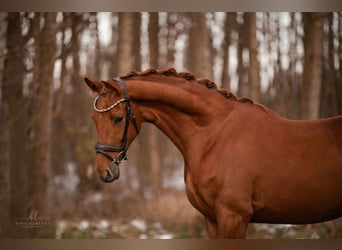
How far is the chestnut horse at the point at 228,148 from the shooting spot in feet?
10.1

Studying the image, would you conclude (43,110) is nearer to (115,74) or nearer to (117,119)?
(115,74)

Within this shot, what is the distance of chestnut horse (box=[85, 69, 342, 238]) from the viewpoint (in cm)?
309

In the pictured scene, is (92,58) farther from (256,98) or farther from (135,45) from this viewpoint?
(256,98)

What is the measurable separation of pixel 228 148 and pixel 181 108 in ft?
1.51

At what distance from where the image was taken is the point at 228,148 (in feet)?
10.4

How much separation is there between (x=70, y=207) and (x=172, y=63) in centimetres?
264

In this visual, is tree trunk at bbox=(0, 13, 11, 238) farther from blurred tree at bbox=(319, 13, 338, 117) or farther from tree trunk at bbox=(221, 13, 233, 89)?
blurred tree at bbox=(319, 13, 338, 117)

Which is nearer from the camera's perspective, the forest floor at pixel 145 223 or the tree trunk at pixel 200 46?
the forest floor at pixel 145 223

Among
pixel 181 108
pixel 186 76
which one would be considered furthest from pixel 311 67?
pixel 181 108

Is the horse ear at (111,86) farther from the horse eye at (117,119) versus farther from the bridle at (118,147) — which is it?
the horse eye at (117,119)

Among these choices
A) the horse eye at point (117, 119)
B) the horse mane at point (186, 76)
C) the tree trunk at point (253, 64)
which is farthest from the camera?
the tree trunk at point (253, 64)

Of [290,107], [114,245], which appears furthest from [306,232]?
[114,245]

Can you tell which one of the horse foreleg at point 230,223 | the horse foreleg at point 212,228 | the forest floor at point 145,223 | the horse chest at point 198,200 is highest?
the horse chest at point 198,200

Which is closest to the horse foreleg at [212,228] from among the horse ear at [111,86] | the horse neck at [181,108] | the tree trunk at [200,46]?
the horse neck at [181,108]
